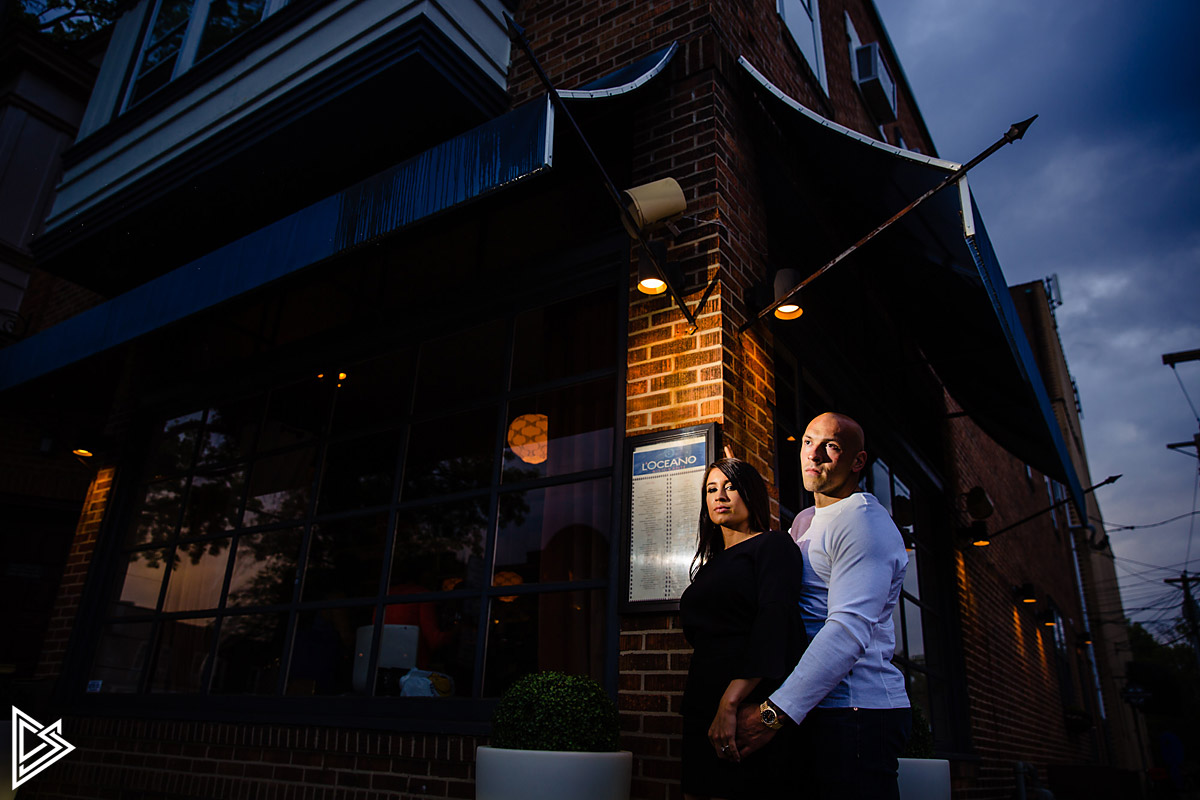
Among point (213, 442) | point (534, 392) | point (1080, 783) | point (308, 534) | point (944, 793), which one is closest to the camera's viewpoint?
point (944, 793)

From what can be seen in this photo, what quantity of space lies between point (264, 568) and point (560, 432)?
2.65 m

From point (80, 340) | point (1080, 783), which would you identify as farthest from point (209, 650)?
point (1080, 783)

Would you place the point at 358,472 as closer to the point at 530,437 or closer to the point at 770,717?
the point at 530,437

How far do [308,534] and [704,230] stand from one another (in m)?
3.36

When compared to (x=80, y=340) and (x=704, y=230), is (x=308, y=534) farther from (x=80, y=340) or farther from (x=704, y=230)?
(x=704, y=230)

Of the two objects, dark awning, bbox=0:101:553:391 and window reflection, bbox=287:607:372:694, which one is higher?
dark awning, bbox=0:101:553:391

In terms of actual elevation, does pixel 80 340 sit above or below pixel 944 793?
above

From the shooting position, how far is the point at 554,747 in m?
A: 2.79

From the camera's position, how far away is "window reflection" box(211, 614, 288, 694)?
5.16 meters

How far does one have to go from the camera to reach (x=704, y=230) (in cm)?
395

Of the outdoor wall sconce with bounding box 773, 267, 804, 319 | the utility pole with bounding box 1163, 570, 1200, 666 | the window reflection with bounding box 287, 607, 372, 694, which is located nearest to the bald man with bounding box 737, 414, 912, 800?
the outdoor wall sconce with bounding box 773, 267, 804, 319

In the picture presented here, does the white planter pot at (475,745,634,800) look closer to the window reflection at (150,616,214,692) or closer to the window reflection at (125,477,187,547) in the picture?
the window reflection at (150,616,214,692)

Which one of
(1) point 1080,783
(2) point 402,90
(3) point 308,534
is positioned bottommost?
(1) point 1080,783

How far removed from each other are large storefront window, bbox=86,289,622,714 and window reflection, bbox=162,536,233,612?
15 mm
